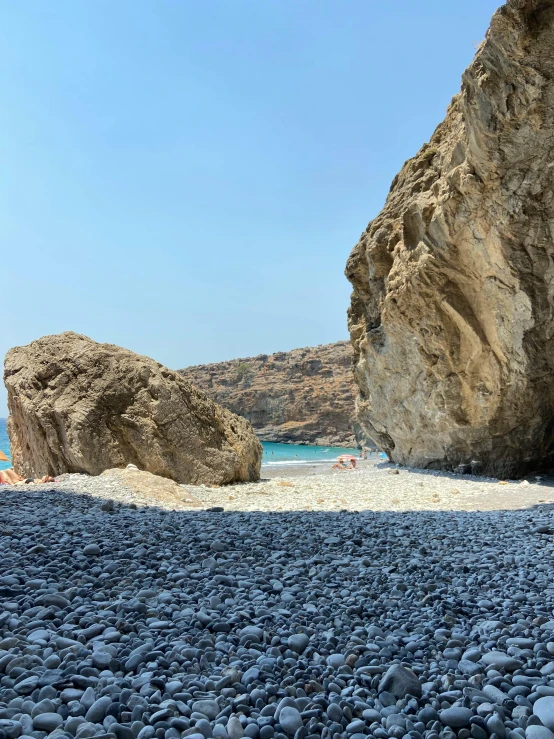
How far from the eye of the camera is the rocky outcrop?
6619 cm

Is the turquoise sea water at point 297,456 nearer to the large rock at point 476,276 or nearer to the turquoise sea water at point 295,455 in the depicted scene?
the turquoise sea water at point 295,455

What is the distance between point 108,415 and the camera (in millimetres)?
11180

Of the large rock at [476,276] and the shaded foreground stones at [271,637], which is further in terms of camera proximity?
the large rock at [476,276]

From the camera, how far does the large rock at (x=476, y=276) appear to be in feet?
Answer: 28.8

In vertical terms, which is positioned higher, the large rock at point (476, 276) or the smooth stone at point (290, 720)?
the large rock at point (476, 276)

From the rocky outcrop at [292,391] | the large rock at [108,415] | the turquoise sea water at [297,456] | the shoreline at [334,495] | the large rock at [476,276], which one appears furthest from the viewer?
the rocky outcrop at [292,391]

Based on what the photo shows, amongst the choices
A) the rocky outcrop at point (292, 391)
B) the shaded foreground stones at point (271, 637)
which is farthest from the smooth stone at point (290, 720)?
the rocky outcrop at point (292, 391)

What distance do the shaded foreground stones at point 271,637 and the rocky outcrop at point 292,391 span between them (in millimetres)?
59077

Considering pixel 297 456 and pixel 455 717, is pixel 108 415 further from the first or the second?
pixel 297 456

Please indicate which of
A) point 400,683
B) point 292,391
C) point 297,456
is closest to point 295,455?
point 297,456

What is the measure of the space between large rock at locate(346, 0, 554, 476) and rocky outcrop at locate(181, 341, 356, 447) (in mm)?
47701

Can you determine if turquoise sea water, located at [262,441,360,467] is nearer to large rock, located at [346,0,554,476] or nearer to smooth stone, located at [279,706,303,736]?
large rock, located at [346,0,554,476]

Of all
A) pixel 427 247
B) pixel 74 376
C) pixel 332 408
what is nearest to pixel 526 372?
pixel 427 247

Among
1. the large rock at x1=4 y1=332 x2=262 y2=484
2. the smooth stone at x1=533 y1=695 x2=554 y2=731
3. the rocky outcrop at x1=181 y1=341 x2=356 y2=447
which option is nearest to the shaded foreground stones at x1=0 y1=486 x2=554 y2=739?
the smooth stone at x1=533 y1=695 x2=554 y2=731
